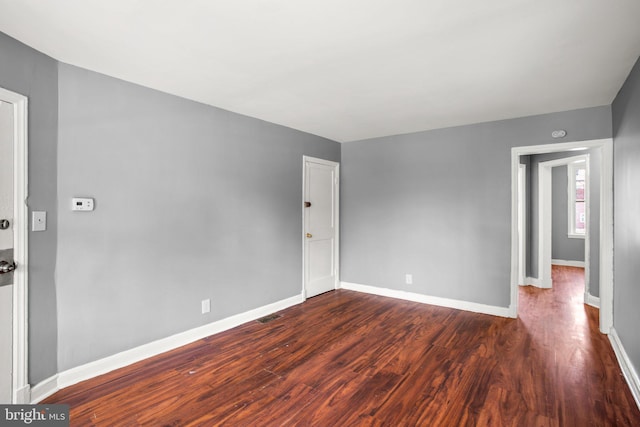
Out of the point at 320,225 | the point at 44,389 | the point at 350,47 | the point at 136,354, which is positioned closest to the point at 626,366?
the point at 350,47

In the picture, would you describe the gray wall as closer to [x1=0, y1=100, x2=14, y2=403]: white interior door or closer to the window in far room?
the window in far room

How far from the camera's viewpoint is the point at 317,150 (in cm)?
484

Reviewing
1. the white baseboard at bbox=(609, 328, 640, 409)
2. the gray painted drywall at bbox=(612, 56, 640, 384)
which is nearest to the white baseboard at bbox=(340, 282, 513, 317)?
the white baseboard at bbox=(609, 328, 640, 409)

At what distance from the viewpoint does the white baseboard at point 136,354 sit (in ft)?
7.54

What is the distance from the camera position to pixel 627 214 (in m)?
2.70

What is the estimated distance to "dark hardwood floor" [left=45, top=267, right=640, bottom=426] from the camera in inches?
81.2

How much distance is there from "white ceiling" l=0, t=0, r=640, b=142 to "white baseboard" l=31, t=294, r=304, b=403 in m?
2.35

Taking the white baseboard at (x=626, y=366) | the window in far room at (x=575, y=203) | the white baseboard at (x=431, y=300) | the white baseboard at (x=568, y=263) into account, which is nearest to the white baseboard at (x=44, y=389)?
the white baseboard at (x=431, y=300)

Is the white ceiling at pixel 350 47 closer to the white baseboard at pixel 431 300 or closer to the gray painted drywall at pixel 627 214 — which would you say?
the gray painted drywall at pixel 627 214

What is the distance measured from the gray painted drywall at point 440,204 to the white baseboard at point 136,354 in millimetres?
2004

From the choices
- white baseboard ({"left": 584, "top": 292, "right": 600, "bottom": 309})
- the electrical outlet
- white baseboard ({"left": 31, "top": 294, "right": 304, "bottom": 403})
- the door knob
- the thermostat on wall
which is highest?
the thermostat on wall

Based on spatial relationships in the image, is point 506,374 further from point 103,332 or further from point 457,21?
point 103,332

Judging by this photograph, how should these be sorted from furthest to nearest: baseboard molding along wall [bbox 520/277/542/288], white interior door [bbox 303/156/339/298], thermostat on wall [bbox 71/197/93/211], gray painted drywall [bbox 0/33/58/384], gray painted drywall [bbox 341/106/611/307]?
baseboard molding along wall [bbox 520/277/542/288]
white interior door [bbox 303/156/339/298]
gray painted drywall [bbox 341/106/611/307]
thermostat on wall [bbox 71/197/93/211]
gray painted drywall [bbox 0/33/58/384]

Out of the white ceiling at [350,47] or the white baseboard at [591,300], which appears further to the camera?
the white baseboard at [591,300]
